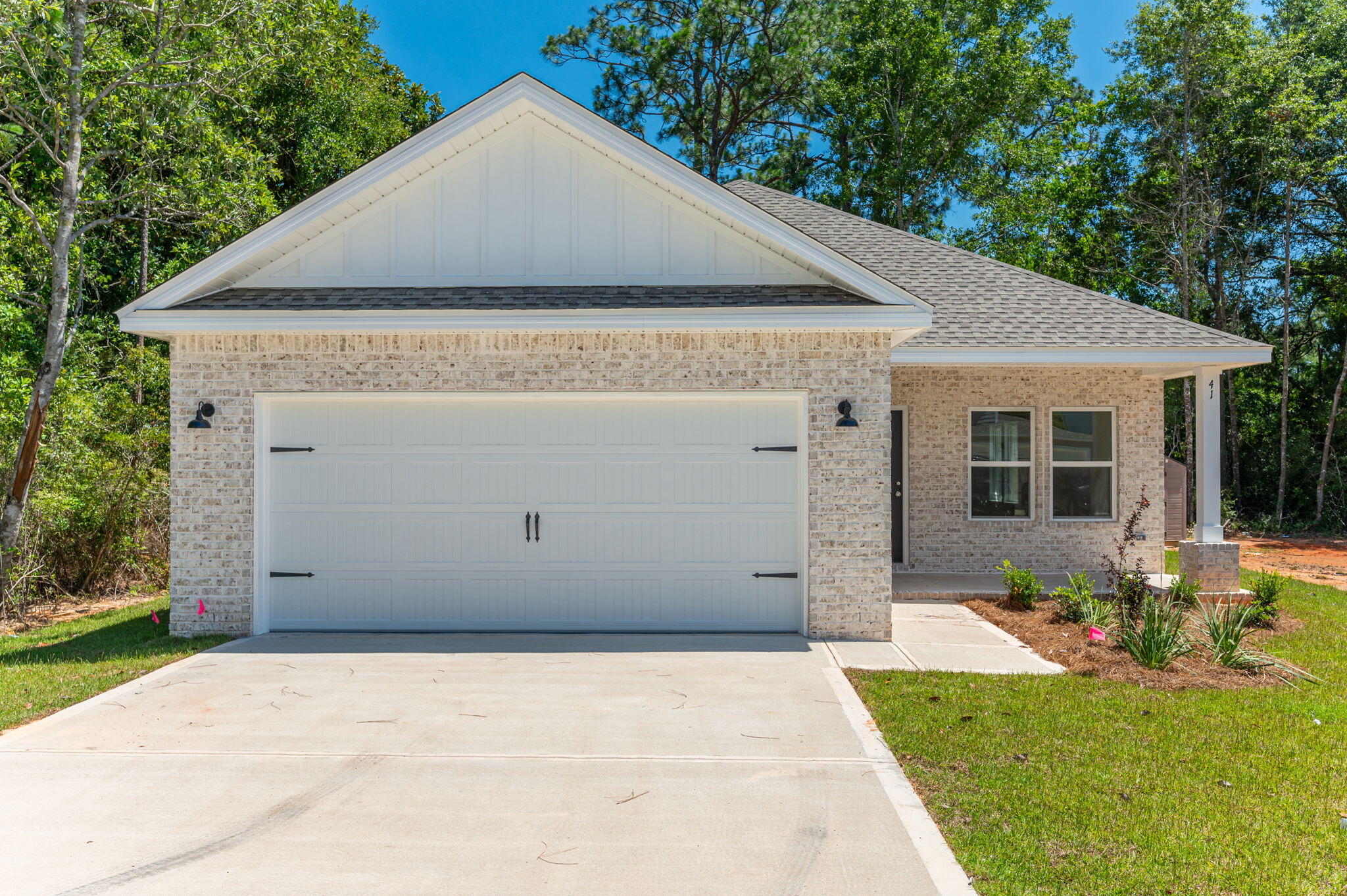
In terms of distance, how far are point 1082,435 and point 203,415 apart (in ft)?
35.1

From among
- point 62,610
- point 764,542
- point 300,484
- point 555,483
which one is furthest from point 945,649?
point 62,610

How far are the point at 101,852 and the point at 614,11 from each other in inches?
1145

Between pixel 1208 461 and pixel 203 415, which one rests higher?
pixel 203 415

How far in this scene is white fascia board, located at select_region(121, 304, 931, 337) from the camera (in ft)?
26.9

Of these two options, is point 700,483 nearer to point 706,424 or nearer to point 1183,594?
point 706,424

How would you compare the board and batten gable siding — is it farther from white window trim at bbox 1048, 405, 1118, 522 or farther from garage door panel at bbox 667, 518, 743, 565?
white window trim at bbox 1048, 405, 1118, 522

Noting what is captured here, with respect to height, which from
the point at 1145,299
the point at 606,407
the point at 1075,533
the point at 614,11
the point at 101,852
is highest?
the point at 614,11

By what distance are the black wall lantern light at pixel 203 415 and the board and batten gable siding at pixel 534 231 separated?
1.36 meters

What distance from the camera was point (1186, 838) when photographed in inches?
167

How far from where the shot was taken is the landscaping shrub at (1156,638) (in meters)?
7.45

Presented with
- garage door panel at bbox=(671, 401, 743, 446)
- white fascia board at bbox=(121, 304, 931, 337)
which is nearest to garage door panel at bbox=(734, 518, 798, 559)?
garage door panel at bbox=(671, 401, 743, 446)

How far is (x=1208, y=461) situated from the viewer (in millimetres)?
10703

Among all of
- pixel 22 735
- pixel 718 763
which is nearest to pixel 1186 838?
pixel 718 763

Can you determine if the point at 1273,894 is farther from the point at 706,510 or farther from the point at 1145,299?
the point at 1145,299
